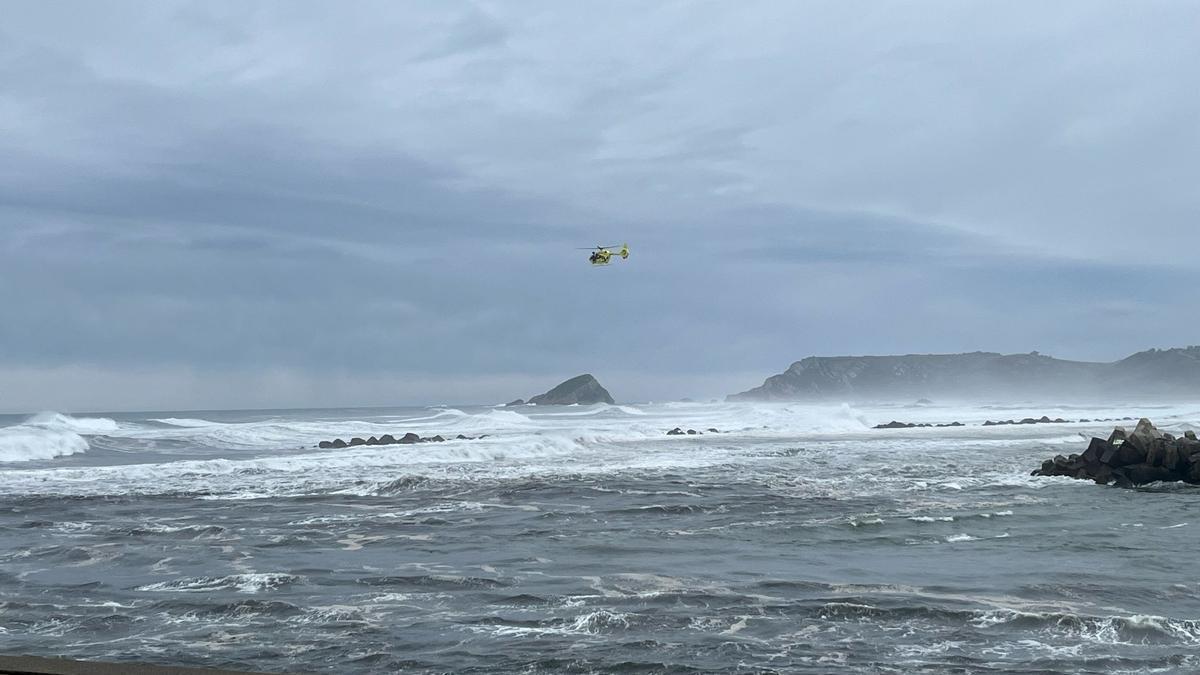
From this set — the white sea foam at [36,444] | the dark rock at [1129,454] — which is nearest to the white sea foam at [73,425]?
the white sea foam at [36,444]

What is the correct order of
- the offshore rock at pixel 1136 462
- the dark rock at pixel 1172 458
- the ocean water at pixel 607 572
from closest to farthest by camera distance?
the ocean water at pixel 607 572 < the offshore rock at pixel 1136 462 < the dark rock at pixel 1172 458

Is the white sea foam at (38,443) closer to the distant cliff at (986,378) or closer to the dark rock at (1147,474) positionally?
the dark rock at (1147,474)

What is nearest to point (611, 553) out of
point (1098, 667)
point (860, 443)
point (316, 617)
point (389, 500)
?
point (316, 617)

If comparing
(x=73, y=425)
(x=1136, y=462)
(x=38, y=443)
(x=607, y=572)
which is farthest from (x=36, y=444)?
(x=1136, y=462)

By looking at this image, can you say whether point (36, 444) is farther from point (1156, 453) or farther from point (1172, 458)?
point (1172, 458)

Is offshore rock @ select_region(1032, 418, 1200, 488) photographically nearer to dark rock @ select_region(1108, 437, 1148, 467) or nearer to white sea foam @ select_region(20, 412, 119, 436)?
dark rock @ select_region(1108, 437, 1148, 467)

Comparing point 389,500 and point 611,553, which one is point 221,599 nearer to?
point 611,553
